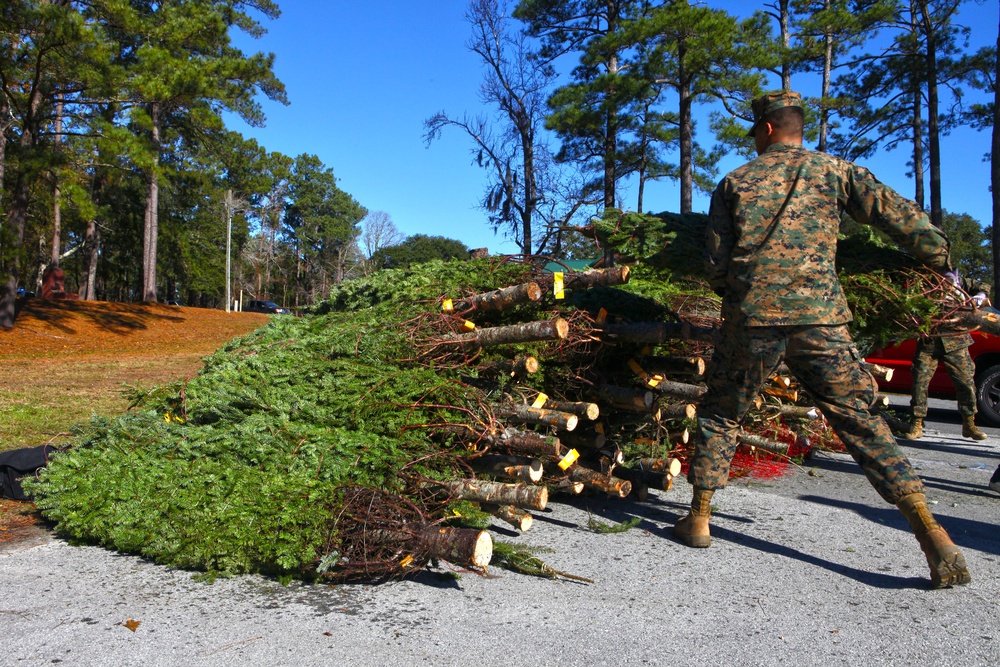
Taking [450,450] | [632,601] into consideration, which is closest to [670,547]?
[632,601]

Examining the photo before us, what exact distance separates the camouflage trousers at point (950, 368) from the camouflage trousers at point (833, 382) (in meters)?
3.10

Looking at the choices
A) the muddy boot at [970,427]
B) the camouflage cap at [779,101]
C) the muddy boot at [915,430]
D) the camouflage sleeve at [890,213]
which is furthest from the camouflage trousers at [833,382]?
the muddy boot at [915,430]

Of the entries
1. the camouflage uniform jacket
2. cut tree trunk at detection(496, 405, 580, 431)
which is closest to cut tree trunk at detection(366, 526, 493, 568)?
cut tree trunk at detection(496, 405, 580, 431)

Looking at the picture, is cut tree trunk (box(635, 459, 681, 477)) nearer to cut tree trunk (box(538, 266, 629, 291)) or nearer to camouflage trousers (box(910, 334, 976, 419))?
cut tree trunk (box(538, 266, 629, 291))

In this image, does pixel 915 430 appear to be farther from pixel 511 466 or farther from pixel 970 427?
pixel 511 466

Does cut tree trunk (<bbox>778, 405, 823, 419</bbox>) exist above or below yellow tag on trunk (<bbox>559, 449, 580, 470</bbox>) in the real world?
above

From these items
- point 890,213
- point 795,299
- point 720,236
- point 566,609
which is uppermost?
point 890,213

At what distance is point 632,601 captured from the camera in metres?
3.01

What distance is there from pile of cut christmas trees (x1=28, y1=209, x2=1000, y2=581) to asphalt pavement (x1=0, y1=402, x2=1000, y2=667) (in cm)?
18

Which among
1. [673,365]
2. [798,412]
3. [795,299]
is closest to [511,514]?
[673,365]

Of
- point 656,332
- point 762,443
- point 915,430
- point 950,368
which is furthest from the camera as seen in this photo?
point 915,430

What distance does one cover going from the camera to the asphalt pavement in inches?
99.0

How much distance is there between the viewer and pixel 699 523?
377 centimetres

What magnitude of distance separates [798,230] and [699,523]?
5.21 feet
